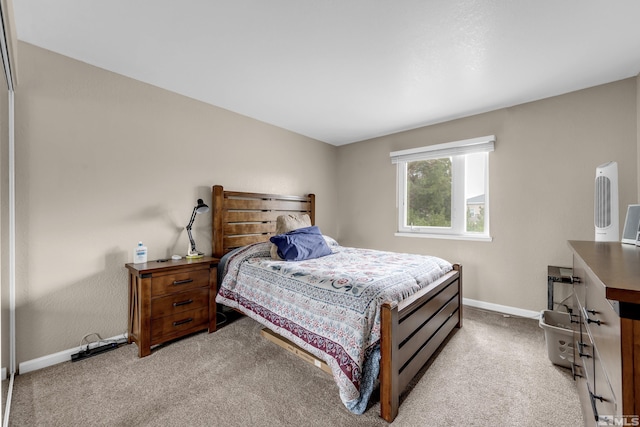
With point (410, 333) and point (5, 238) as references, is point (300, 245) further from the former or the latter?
point (5, 238)

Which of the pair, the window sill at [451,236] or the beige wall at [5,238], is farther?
the window sill at [451,236]

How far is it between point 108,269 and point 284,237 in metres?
1.55

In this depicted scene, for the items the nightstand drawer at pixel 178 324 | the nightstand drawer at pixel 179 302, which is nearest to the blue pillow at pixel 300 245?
the nightstand drawer at pixel 179 302

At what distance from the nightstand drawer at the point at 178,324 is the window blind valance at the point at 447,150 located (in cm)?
311

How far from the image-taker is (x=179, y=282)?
2318mm

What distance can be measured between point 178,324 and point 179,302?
0.63 feet

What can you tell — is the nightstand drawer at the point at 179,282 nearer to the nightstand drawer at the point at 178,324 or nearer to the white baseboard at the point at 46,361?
the nightstand drawer at the point at 178,324

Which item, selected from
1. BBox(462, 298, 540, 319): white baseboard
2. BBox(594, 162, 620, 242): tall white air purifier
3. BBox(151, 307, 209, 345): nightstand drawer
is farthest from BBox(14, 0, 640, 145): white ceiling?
BBox(462, 298, 540, 319): white baseboard

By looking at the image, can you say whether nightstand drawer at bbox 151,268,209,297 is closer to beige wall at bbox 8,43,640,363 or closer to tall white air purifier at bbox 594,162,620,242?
beige wall at bbox 8,43,640,363

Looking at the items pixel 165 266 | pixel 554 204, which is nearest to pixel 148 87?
pixel 165 266

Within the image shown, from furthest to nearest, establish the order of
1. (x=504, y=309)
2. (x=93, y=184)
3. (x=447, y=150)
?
(x=447, y=150) → (x=504, y=309) → (x=93, y=184)

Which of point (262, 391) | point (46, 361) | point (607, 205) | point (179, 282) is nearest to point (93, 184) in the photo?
point (179, 282)

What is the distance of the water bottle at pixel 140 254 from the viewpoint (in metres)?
2.34

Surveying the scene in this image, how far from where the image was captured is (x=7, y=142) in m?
1.83
